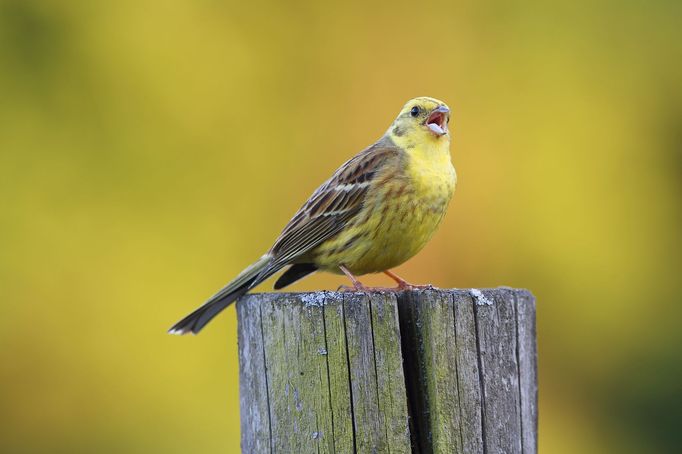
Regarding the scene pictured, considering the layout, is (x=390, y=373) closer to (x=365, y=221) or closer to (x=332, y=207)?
(x=365, y=221)

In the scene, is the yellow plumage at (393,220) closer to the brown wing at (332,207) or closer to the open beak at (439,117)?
the brown wing at (332,207)

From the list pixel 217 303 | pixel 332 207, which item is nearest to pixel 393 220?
pixel 332 207

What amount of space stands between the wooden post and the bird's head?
193 cm

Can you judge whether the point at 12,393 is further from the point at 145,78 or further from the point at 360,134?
the point at 360,134

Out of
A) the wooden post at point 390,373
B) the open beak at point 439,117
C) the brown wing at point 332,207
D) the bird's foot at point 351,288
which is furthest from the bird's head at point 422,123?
the wooden post at point 390,373

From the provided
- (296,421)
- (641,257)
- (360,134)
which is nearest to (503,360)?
(296,421)

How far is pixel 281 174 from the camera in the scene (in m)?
8.57

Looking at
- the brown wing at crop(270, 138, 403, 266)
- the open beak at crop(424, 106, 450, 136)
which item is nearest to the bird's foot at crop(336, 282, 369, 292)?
the brown wing at crop(270, 138, 403, 266)

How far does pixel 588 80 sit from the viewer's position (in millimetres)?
8969

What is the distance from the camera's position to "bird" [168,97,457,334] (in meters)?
4.81

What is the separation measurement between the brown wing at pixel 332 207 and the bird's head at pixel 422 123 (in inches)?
5.5

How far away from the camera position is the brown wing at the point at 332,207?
491 cm

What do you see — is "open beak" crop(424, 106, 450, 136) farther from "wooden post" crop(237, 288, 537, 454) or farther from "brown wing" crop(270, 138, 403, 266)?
"wooden post" crop(237, 288, 537, 454)

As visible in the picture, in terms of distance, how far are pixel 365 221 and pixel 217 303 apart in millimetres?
820
